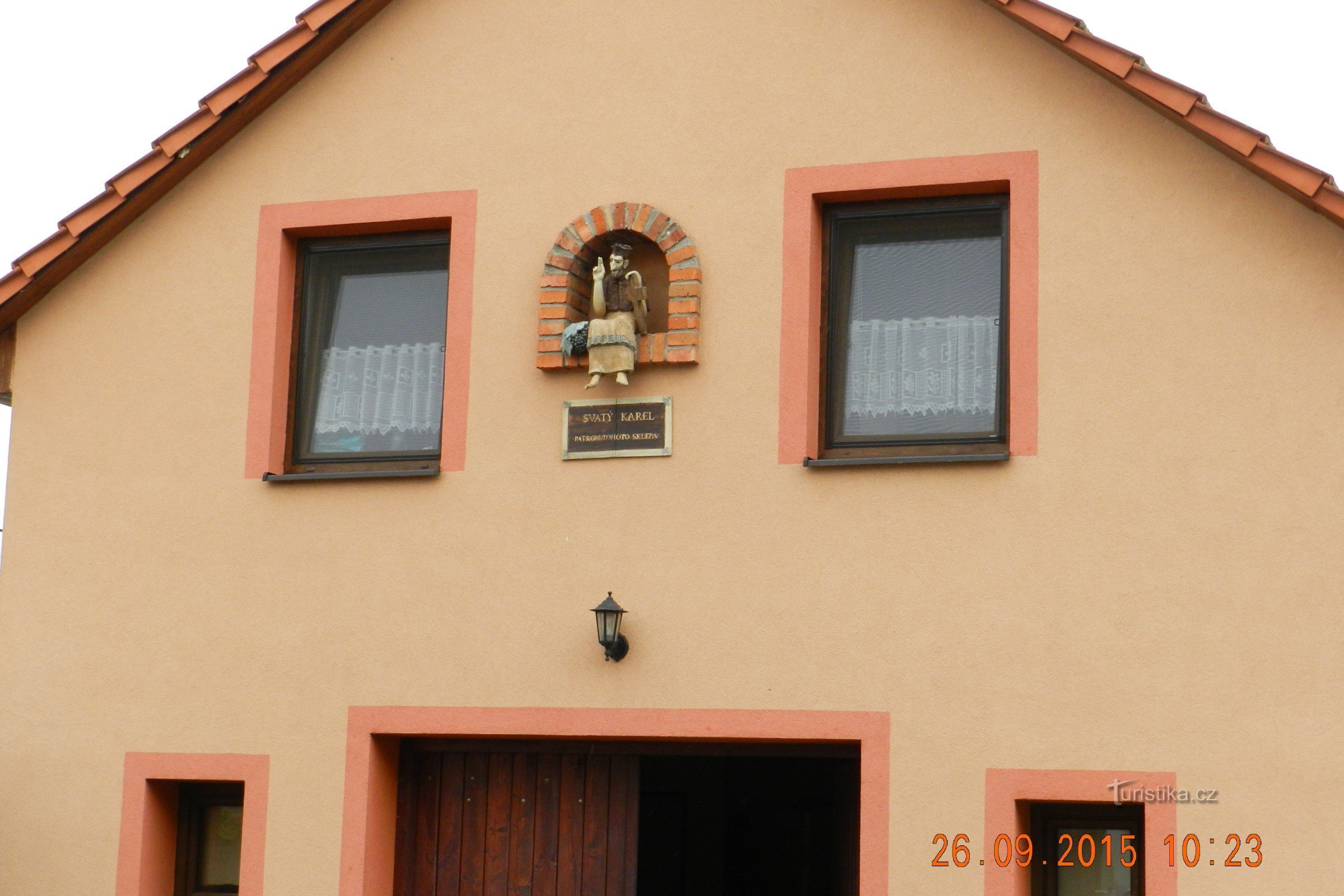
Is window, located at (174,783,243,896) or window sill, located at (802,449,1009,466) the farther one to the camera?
window, located at (174,783,243,896)

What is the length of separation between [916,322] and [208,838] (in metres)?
4.48

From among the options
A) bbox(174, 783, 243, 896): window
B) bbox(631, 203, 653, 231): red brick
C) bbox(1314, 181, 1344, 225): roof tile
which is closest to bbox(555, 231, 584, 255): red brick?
bbox(631, 203, 653, 231): red brick

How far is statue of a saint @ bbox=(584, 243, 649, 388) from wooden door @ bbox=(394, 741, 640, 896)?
1.89m

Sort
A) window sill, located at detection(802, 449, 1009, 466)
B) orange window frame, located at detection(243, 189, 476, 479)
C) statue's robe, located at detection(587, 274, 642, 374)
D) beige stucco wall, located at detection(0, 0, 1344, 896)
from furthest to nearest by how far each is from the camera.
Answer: orange window frame, located at detection(243, 189, 476, 479) → statue's robe, located at detection(587, 274, 642, 374) → window sill, located at detection(802, 449, 1009, 466) → beige stucco wall, located at detection(0, 0, 1344, 896)

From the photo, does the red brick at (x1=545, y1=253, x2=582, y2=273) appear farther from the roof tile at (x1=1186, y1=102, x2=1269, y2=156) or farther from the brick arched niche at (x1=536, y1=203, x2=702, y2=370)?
the roof tile at (x1=1186, y1=102, x2=1269, y2=156)

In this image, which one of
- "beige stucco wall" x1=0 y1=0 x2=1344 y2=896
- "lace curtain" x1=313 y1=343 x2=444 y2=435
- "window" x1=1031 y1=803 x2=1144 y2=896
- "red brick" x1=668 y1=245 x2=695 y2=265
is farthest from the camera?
"lace curtain" x1=313 y1=343 x2=444 y2=435

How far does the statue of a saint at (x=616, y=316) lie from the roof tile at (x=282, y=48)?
190 centimetres

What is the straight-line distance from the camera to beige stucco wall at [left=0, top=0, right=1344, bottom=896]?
7332mm

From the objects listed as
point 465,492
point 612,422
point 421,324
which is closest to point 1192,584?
point 612,422

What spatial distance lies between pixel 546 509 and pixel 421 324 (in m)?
1.29

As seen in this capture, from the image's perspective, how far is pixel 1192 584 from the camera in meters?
7.33

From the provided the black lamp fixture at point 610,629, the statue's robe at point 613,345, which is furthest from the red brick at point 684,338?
the black lamp fixture at point 610,629

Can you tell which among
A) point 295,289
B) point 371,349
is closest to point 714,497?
point 371,349

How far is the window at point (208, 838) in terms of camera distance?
881 centimetres
